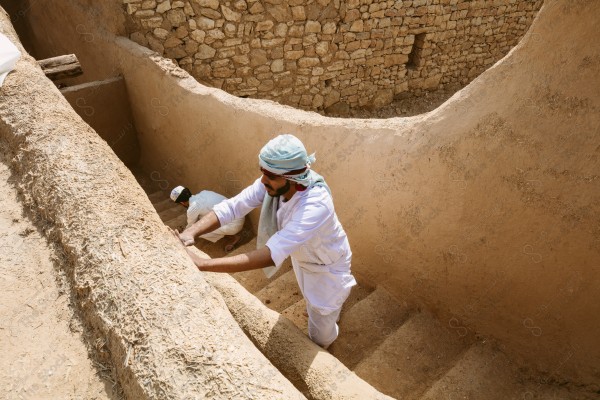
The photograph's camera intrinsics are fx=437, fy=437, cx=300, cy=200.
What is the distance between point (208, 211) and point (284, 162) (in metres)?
2.23

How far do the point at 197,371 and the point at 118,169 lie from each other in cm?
133

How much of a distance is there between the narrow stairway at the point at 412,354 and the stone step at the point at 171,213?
5.56 feet

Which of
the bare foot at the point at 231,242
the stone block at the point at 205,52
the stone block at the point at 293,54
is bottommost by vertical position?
the bare foot at the point at 231,242

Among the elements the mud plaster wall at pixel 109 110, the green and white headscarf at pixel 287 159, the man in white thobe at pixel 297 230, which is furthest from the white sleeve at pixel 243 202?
the mud plaster wall at pixel 109 110

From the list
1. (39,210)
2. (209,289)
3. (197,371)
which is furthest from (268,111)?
(197,371)

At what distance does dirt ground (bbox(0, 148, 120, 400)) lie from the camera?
64.4 inches

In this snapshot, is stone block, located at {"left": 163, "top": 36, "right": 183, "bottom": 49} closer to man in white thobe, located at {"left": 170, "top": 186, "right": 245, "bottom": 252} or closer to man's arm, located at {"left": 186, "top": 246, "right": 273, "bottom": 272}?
man in white thobe, located at {"left": 170, "top": 186, "right": 245, "bottom": 252}

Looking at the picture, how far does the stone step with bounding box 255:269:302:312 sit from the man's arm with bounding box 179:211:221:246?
1371mm

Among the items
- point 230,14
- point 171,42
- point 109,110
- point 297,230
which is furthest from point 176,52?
point 297,230

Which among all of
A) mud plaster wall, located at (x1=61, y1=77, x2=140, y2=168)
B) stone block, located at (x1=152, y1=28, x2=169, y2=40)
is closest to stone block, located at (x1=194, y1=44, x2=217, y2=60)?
stone block, located at (x1=152, y1=28, x2=169, y2=40)

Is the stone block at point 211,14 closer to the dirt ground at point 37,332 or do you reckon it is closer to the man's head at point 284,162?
the man's head at point 284,162

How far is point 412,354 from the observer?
3236 mm

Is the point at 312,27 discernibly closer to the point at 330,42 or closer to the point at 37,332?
the point at 330,42

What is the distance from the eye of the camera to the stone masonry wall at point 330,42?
5.64 meters
